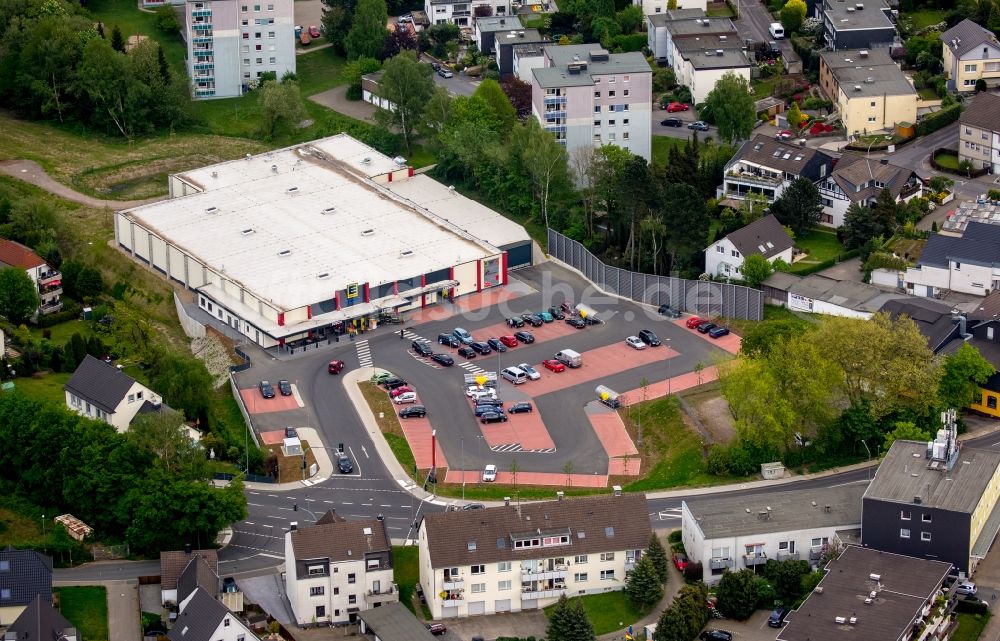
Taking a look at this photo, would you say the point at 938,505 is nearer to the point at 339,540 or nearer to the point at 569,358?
the point at 339,540

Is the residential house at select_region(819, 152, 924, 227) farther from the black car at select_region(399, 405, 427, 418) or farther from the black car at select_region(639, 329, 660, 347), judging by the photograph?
the black car at select_region(399, 405, 427, 418)

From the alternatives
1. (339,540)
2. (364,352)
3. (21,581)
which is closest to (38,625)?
(21,581)

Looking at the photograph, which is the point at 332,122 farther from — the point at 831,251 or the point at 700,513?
the point at 700,513

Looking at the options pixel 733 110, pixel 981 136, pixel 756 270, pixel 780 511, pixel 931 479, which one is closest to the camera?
pixel 931 479

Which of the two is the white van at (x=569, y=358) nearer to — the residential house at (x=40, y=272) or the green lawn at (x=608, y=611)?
the green lawn at (x=608, y=611)

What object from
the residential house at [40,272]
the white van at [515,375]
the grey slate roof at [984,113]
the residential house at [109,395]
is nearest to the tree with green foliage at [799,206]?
the grey slate roof at [984,113]

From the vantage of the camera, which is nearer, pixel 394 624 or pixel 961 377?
pixel 394 624

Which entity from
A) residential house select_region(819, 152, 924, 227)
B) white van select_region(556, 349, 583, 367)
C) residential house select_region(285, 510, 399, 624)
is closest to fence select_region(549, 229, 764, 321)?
white van select_region(556, 349, 583, 367)
